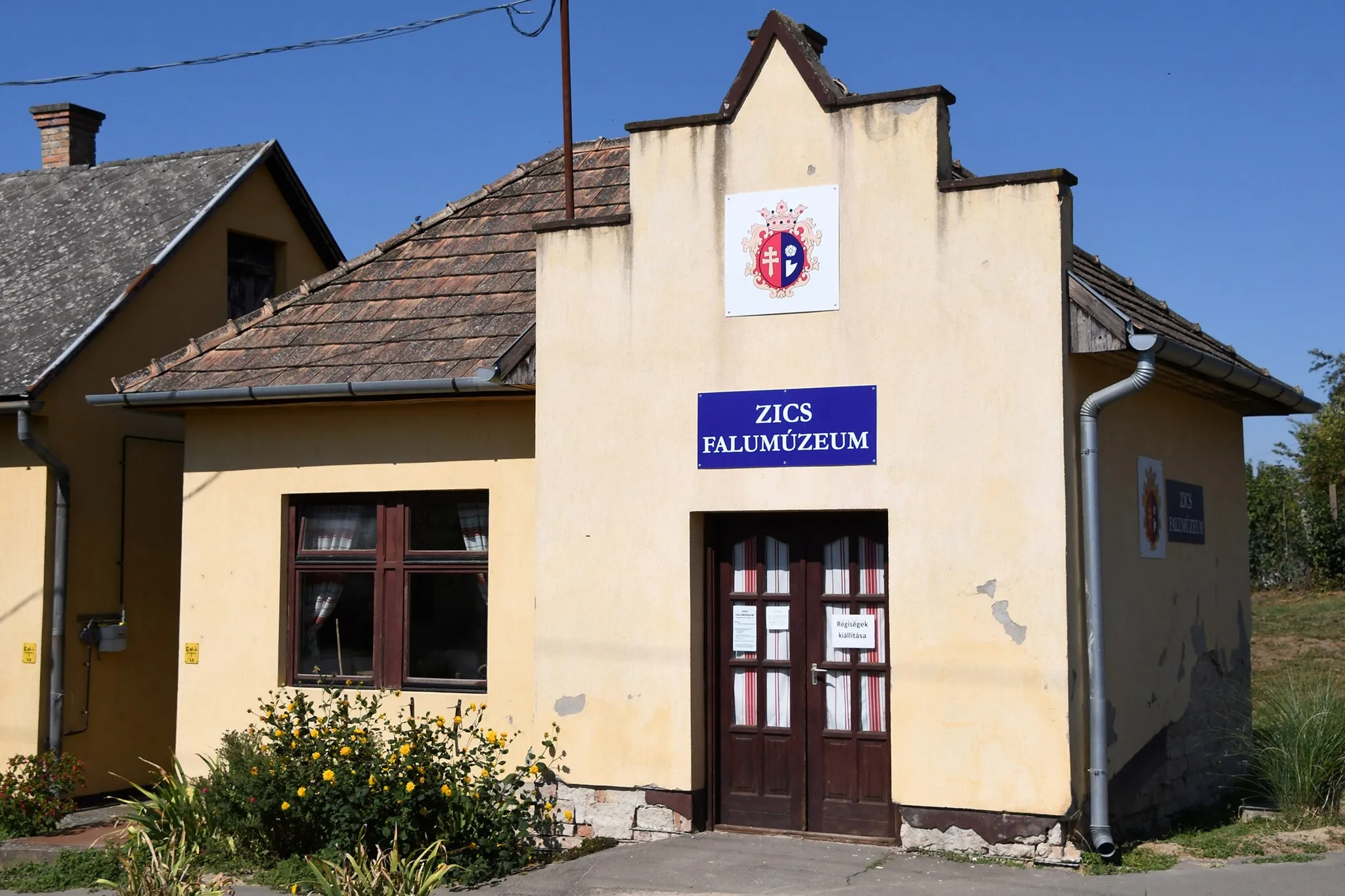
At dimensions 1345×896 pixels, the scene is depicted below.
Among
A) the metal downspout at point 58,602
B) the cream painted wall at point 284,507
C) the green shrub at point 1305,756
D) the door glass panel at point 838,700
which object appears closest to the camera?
the door glass panel at point 838,700

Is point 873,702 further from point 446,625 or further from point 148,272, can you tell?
point 148,272

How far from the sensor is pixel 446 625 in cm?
1084

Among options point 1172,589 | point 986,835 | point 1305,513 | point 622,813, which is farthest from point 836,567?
point 1305,513

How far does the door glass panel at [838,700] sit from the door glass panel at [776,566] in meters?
0.68

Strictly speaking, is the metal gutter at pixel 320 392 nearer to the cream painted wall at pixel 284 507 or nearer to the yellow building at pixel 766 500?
the yellow building at pixel 766 500

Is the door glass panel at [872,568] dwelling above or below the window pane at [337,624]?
above

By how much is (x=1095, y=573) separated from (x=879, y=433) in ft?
5.31

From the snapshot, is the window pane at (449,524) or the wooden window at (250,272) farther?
the wooden window at (250,272)

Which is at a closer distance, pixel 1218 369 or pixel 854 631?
pixel 854 631

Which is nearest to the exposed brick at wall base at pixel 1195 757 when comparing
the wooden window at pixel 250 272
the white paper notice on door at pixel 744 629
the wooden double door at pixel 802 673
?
the wooden double door at pixel 802 673

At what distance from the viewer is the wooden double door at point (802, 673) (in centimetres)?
934

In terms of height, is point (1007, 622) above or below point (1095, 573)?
below

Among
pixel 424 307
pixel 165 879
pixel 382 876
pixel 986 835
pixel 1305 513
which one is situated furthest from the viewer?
pixel 1305 513

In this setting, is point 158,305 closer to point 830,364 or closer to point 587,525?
point 587,525
